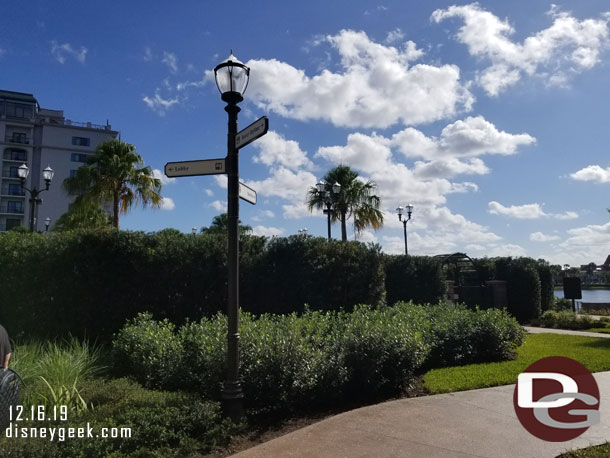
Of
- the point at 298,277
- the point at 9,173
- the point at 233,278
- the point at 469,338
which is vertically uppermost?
the point at 9,173

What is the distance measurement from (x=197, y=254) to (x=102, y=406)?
595 centimetres

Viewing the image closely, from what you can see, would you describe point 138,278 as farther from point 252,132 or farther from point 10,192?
point 10,192

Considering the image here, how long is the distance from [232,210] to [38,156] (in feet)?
247

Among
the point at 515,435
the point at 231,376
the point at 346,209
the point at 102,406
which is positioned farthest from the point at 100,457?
the point at 346,209

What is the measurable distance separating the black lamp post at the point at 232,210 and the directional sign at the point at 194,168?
0.13 m

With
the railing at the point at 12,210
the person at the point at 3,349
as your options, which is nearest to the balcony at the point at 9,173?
the railing at the point at 12,210

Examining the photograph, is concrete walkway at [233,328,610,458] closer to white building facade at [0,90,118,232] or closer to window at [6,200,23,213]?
white building facade at [0,90,118,232]

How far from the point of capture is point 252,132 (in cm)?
504

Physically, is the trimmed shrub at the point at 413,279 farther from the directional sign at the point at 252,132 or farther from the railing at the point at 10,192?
the railing at the point at 10,192

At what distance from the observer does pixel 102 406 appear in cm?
475

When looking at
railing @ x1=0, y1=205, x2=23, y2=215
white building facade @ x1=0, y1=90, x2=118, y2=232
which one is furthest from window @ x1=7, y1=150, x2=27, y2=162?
railing @ x1=0, y1=205, x2=23, y2=215

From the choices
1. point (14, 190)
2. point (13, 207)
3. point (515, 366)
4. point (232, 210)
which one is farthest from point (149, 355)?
point (14, 190)

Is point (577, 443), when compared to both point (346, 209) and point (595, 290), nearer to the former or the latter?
point (346, 209)

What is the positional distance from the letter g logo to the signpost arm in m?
3.33
